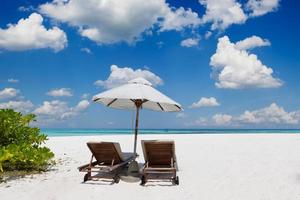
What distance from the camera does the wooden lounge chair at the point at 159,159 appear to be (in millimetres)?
7676

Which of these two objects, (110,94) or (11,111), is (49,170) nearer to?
(11,111)

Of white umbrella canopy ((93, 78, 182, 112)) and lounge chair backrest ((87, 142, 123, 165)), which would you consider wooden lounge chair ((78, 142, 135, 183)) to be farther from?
white umbrella canopy ((93, 78, 182, 112))

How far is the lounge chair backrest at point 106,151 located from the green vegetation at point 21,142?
3.64ft

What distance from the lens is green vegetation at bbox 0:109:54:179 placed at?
25.7 ft

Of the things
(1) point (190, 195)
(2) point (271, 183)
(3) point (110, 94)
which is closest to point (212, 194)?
(1) point (190, 195)

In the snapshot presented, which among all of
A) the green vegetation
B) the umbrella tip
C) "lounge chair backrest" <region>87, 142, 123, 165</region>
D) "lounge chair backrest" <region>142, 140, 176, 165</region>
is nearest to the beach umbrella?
the umbrella tip

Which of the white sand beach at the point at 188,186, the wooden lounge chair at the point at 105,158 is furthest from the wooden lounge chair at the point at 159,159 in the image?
the wooden lounge chair at the point at 105,158

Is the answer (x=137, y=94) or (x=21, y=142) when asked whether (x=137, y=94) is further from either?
(x=21, y=142)

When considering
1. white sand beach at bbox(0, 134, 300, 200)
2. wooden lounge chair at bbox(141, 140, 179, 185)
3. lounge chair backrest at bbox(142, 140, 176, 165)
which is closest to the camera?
white sand beach at bbox(0, 134, 300, 200)

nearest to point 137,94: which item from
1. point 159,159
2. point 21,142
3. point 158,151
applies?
point 158,151

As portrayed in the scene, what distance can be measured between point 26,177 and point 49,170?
1033 millimetres

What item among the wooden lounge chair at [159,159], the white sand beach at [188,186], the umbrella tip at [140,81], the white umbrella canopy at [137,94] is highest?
the umbrella tip at [140,81]

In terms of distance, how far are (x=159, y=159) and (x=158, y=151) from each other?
32 centimetres

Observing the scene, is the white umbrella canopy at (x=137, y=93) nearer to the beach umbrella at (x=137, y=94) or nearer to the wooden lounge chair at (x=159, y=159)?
the beach umbrella at (x=137, y=94)
